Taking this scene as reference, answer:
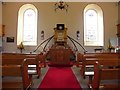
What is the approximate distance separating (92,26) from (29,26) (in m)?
4.59

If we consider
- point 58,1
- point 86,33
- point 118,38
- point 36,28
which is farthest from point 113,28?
point 36,28

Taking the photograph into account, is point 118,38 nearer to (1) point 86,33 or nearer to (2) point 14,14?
(1) point 86,33

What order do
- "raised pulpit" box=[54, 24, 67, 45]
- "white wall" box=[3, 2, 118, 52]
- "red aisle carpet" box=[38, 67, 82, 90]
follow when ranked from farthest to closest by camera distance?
1. "white wall" box=[3, 2, 118, 52]
2. "raised pulpit" box=[54, 24, 67, 45]
3. "red aisle carpet" box=[38, 67, 82, 90]

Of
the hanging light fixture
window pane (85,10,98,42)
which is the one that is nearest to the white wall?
the hanging light fixture

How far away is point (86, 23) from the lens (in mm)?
15094

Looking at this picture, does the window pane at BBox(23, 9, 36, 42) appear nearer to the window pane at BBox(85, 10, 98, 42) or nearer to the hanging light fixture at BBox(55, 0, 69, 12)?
the hanging light fixture at BBox(55, 0, 69, 12)

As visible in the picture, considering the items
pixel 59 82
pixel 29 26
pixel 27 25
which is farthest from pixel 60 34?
pixel 59 82

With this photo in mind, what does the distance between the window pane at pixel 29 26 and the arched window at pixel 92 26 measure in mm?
3839

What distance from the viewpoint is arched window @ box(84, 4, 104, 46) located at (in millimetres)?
15000

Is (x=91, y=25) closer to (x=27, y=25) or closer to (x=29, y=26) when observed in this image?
(x=29, y=26)

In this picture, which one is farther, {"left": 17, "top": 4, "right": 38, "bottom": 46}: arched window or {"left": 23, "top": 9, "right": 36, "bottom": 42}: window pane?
{"left": 23, "top": 9, "right": 36, "bottom": 42}: window pane

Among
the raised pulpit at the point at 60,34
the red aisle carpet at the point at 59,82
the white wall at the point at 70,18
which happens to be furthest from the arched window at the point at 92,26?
the red aisle carpet at the point at 59,82

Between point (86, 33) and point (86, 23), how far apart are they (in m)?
0.72

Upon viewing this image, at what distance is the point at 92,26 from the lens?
15250 mm
